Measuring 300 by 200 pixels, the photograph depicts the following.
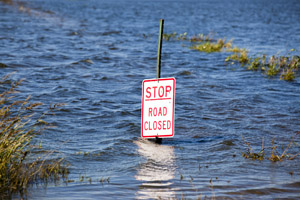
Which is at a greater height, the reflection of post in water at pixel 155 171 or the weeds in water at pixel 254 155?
the weeds in water at pixel 254 155

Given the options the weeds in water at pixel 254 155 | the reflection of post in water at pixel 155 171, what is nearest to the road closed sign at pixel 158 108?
the reflection of post in water at pixel 155 171

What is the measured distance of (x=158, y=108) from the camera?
7066 mm

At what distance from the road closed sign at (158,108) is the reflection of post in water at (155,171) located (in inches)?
12.3

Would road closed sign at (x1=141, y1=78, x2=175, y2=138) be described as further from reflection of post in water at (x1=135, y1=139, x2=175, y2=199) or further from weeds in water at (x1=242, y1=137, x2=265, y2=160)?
weeds in water at (x1=242, y1=137, x2=265, y2=160)

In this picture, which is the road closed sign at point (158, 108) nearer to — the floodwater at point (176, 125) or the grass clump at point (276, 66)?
the floodwater at point (176, 125)

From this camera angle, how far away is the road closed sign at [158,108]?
22.8ft

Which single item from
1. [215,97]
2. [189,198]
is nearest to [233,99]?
[215,97]

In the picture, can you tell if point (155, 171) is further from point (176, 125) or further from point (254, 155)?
point (176, 125)

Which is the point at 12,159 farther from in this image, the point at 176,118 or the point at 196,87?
the point at 196,87

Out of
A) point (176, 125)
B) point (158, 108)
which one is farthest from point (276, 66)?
point (158, 108)

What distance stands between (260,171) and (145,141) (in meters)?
2.30

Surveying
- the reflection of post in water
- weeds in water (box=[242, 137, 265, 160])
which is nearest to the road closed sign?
the reflection of post in water

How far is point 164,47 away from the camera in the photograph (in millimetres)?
23250

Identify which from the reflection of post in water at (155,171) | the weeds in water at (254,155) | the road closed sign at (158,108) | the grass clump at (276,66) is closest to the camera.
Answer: the reflection of post in water at (155,171)
